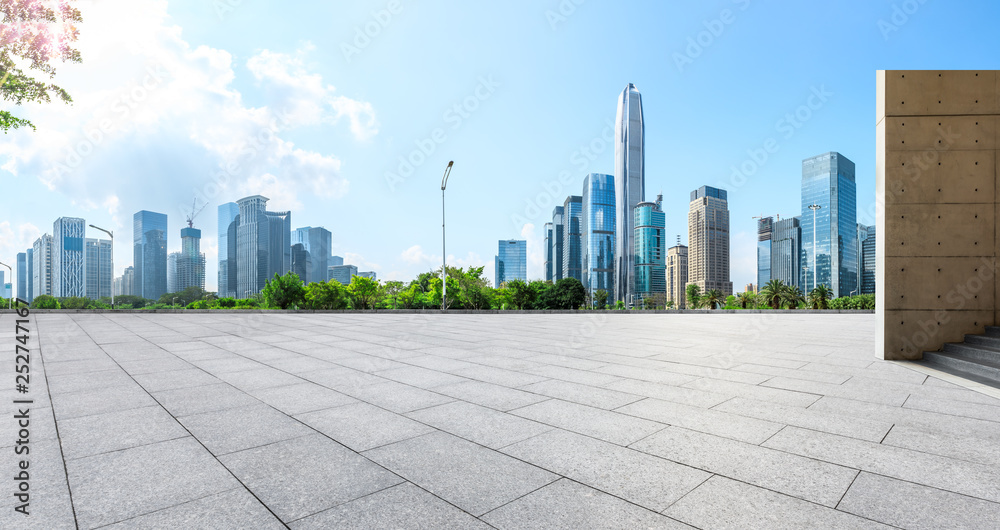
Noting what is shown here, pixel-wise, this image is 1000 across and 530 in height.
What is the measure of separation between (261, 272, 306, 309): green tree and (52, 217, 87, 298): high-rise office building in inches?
1543

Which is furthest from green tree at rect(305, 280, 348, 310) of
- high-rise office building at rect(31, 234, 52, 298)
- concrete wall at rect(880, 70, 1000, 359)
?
concrete wall at rect(880, 70, 1000, 359)

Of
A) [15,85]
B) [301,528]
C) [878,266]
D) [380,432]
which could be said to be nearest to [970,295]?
[878,266]

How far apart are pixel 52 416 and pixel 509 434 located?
16.9 feet

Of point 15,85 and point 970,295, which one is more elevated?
point 15,85

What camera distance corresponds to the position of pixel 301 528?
2727mm

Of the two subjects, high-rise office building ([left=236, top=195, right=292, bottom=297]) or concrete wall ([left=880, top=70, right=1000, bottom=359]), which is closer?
concrete wall ([left=880, top=70, right=1000, bottom=359])

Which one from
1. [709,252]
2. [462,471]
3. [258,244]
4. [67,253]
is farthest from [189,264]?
[709,252]

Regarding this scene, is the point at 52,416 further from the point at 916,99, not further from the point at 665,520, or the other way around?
the point at 916,99

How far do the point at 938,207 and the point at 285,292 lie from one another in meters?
55.7

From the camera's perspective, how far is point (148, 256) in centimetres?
11688

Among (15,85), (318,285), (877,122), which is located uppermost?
(15,85)

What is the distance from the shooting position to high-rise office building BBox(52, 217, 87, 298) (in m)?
66.6

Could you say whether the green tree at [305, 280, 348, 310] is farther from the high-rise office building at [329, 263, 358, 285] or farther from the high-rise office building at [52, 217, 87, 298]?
the high-rise office building at [329, 263, 358, 285]

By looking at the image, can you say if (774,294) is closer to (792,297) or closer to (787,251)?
(792,297)
